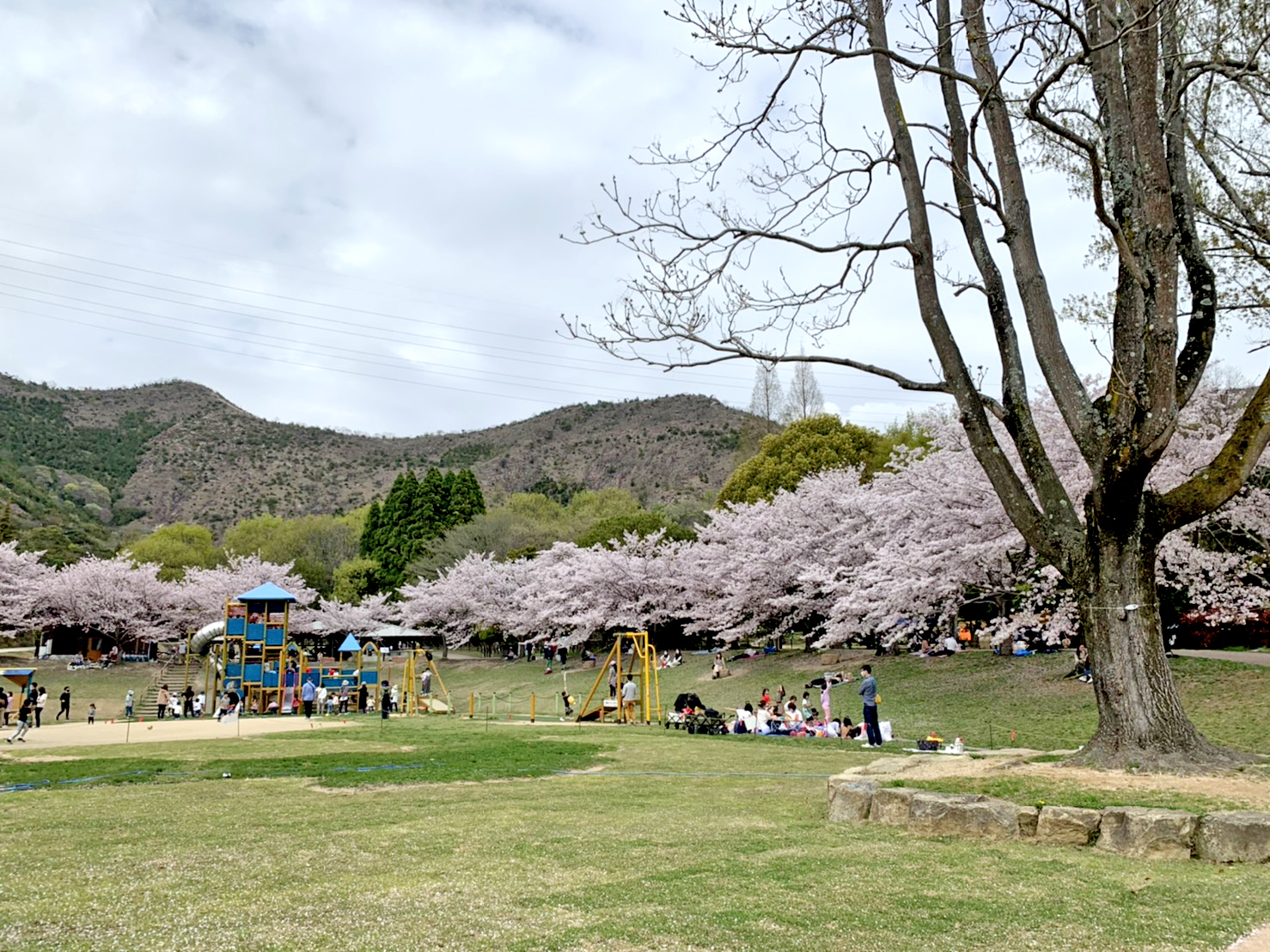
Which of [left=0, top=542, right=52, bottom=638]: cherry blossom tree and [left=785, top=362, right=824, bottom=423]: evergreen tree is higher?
[left=785, top=362, right=824, bottom=423]: evergreen tree

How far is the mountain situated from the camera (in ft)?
320

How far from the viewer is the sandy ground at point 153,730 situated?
59.9 ft

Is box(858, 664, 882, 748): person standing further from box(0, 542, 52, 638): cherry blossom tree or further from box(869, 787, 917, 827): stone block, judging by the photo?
box(0, 542, 52, 638): cherry blossom tree

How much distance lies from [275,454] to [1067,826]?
112891mm

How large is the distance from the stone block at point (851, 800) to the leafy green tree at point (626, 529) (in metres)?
36.4

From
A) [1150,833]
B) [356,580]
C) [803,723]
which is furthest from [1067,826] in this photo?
[356,580]

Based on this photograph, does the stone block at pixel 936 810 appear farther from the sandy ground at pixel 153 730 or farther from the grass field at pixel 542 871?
the sandy ground at pixel 153 730

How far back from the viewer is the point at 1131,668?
9008 mm

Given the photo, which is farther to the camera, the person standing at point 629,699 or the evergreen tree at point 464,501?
the evergreen tree at point 464,501

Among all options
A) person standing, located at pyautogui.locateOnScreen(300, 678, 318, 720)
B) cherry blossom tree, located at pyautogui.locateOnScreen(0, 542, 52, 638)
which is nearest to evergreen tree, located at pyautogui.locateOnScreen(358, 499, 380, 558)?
cherry blossom tree, located at pyautogui.locateOnScreen(0, 542, 52, 638)

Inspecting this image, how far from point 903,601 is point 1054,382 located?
1557cm

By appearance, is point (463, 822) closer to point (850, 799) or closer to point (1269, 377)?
point (850, 799)

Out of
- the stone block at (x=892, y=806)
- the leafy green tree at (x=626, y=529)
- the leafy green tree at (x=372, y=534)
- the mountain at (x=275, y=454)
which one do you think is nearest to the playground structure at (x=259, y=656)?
the leafy green tree at (x=626, y=529)

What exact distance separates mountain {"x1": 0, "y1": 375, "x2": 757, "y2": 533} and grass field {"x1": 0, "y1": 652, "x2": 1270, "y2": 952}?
80.4 metres
